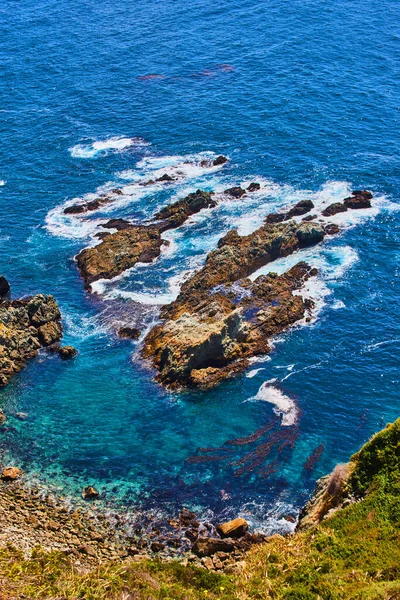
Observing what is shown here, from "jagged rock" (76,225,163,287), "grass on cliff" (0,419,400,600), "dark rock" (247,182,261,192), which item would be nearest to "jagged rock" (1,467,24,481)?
"grass on cliff" (0,419,400,600)

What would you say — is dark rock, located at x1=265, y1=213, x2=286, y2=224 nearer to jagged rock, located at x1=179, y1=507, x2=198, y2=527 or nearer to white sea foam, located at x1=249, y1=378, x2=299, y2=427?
white sea foam, located at x1=249, y1=378, x2=299, y2=427

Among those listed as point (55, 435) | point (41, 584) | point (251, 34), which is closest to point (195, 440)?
point (55, 435)

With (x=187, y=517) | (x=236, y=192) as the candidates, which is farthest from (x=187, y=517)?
(x=236, y=192)

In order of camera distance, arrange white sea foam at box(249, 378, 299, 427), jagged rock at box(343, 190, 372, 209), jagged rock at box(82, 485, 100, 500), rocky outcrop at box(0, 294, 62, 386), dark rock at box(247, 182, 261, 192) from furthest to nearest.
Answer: dark rock at box(247, 182, 261, 192) → jagged rock at box(343, 190, 372, 209) → rocky outcrop at box(0, 294, 62, 386) → white sea foam at box(249, 378, 299, 427) → jagged rock at box(82, 485, 100, 500)

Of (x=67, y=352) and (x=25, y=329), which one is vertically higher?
(x=25, y=329)

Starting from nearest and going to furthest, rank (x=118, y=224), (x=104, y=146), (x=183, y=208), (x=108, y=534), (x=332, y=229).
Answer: (x=108, y=534) → (x=332, y=229) → (x=118, y=224) → (x=183, y=208) → (x=104, y=146)

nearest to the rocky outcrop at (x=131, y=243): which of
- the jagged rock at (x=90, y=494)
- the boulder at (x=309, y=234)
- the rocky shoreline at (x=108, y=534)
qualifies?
the boulder at (x=309, y=234)

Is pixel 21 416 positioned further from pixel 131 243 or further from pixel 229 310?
pixel 131 243
